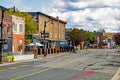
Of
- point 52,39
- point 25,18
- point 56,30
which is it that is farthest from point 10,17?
point 56,30

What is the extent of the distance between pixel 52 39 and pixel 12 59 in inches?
2317

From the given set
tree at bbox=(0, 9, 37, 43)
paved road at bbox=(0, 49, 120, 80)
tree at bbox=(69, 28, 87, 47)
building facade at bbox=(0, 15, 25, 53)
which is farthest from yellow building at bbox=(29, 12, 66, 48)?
paved road at bbox=(0, 49, 120, 80)

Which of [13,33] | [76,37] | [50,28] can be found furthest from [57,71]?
[76,37]

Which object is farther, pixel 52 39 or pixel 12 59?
pixel 52 39

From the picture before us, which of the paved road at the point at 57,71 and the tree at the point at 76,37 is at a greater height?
the tree at the point at 76,37

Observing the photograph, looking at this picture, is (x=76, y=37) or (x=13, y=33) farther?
(x=76, y=37)

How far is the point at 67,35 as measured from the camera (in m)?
136

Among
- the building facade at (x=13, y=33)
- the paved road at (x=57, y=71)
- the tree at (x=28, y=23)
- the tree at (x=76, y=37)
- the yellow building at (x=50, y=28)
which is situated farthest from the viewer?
the tree at (x=76, y=37)

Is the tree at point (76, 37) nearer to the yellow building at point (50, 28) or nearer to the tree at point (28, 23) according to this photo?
the yellow building at point (50, 28)

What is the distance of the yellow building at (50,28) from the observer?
9631cm

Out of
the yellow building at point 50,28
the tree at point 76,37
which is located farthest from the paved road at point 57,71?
the tree at point 76,37

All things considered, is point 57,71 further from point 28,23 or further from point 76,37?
point 76,37

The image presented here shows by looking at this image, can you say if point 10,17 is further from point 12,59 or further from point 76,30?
point 76,30

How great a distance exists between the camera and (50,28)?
110m
